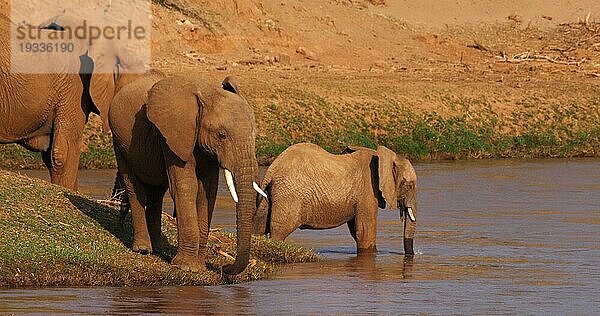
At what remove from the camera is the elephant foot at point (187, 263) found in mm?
12898

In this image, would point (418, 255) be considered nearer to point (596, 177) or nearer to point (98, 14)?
point (596, 177)

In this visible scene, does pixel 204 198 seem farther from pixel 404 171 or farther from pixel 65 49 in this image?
pixel 404 171

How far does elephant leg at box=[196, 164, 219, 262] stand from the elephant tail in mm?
2911

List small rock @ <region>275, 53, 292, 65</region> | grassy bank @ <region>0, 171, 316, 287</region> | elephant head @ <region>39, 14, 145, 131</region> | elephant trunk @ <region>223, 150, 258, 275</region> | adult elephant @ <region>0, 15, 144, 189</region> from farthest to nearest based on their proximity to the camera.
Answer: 1. small rock @ <region>275, 53, 292, 65</region>
2. adult elephant @ <region>0, 15, 144, 189</region>
3. elephant head @ <region>39, 14, 145, 131</region>
4. grassy bank @ <region>0, 171, 316, 287</region>
5. elephant trunk @ <region>223, 150, 258, 275</region>

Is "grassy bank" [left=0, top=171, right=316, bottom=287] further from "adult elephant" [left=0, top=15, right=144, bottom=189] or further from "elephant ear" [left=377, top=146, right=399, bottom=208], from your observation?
"elephant ear" [left=377, top=146, right=399, bottom=208]

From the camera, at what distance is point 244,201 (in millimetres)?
12328

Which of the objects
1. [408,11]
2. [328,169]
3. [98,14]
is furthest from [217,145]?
[408,11]

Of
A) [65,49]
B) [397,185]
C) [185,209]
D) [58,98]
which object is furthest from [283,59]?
[185,209]


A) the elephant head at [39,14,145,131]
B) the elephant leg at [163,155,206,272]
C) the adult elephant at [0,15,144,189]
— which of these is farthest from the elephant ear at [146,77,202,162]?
the adult elephant at [0,15,144,189]

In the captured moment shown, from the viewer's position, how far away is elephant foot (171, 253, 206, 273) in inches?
508

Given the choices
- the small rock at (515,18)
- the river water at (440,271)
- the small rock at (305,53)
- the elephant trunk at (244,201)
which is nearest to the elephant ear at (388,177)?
the river water at (440,271)

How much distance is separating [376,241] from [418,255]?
1.24 m

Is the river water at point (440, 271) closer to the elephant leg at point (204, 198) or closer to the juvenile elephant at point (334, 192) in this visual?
the juvenile elephant at point (334, 192)

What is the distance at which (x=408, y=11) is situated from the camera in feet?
139
